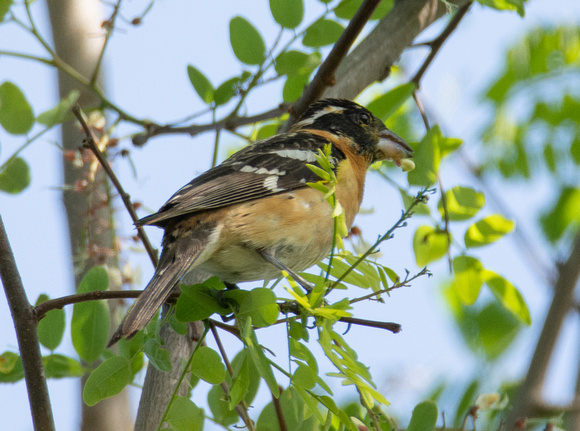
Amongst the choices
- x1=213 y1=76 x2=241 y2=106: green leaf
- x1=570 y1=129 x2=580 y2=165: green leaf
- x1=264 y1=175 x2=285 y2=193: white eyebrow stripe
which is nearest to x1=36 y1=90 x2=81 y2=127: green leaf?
x1=213 y1=76 x2=241 y2=106: green leaf

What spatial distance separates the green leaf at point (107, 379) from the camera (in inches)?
91.7

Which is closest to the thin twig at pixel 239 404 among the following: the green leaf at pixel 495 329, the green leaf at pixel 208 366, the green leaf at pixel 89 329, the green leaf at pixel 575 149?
the green leaf at pixel 208 366

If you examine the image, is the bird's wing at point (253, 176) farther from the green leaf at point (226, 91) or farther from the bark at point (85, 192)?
the bark at point (85, 192)

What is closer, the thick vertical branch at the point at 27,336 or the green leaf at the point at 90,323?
the thick vertical branch at the point at 27,336

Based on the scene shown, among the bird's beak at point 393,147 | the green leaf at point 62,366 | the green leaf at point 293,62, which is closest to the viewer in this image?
the green leaf at point 62,366

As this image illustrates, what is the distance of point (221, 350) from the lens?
8.82ft

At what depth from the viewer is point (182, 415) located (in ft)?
7.66

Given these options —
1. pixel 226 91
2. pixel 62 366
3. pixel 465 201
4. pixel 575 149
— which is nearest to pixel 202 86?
pixel 226 91

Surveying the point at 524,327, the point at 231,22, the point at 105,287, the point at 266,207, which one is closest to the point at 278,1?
the point at 231,22

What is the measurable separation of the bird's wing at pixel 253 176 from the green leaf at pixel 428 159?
50 centimetres

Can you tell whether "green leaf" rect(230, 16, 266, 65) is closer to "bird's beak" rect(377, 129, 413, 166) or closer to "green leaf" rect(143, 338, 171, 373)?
"bird's beak" rect(377, 129, 413, 166)

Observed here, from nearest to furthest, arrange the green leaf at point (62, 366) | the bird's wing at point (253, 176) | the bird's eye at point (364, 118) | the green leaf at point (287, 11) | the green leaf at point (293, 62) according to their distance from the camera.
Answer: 1. the green leaf at point (62, 366)
2. the bird's wing at point (253, 176)
3. the green leaf at point (287, 11)
4. the green leaf at point (293, 62)
5. the bird's eye at point (364, 118)

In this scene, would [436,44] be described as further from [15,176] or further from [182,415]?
[182,415]

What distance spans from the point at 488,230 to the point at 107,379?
5.75 feet
